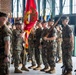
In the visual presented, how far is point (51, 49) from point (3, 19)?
7.98 ft

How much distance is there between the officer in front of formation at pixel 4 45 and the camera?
384 centimetres

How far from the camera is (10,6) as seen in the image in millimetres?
16609

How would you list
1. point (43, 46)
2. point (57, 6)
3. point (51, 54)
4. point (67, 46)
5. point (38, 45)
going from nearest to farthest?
point (67, 46)
point (51, 54)
point (43, 46)
point (38, 45)
point (57, 6)

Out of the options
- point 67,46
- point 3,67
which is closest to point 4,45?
point 3,67

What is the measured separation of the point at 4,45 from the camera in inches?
153

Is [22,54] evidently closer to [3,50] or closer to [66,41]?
[66,41]

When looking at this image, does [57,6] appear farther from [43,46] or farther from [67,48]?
[67,48]

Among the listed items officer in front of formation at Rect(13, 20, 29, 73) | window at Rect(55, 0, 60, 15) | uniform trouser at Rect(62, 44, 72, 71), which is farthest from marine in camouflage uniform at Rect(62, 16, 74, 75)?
window at Rect(55, 0, 60, 15)

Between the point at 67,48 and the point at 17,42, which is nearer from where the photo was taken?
the point at 67,48

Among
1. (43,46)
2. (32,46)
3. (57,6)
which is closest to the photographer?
(43,46)

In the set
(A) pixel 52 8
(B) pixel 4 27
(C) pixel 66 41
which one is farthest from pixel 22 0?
(B) pixel 4 27

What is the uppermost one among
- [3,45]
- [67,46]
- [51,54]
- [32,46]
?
[3,45]

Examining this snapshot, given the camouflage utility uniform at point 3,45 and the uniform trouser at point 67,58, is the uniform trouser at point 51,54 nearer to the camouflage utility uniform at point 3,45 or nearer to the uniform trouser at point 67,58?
the uniform trouser at point 67,58

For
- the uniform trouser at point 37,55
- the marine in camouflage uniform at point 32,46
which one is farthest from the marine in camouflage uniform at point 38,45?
the marine in camouflage uniform at point 32,46
